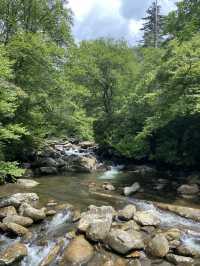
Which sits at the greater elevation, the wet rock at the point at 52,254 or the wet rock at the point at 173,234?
the wet rock at the point at 173,234

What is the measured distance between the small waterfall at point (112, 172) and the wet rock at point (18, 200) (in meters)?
6.55

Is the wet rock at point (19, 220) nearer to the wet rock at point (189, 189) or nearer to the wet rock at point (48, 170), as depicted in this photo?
the wet rock at point (189, 189)

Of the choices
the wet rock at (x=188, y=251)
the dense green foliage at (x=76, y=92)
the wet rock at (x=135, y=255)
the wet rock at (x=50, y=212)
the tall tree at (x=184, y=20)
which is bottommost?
the wet rock at (x=135, y=255)

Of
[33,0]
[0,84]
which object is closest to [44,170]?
[0,84]

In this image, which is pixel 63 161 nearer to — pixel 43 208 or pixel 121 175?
pixel 121 175

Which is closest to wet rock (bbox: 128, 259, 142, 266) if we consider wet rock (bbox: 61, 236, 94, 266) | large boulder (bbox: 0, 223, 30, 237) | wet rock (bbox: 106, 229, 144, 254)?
wet rock (bbox: 106, 229, 144, 254)

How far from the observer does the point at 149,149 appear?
21688 mm

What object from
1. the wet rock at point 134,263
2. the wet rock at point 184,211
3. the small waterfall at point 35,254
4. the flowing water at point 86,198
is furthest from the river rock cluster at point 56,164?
the wet rock at point 134,263

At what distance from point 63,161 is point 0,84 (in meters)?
11.1

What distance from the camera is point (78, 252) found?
865cm

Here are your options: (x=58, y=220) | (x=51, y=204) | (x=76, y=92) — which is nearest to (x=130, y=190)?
(x=51, y=204)

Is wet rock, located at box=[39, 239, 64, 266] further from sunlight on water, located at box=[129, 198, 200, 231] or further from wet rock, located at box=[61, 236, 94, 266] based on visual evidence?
sunlight on water, located at box=[129, 198, 200, 231]

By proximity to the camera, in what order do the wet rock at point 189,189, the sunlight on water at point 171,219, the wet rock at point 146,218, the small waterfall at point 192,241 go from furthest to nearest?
the wet rock at point 189,189 < the sunlight on water at point 171,219 < the wet rock at point 146,218 < the small waterfall at point 192,241

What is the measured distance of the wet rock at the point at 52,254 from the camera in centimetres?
855
